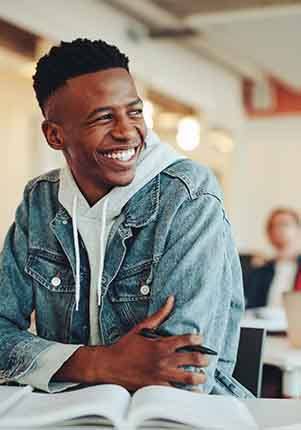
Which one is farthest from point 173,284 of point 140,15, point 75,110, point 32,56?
point 140,15

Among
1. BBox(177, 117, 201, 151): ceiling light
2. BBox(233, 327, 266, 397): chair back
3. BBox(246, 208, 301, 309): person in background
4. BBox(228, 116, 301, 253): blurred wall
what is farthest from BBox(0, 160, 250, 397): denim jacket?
BBox(228, 116, 301, 253): blurred wall

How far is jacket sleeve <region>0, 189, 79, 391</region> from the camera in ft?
4.22

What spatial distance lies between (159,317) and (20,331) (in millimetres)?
276

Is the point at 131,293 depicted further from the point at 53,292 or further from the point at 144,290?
the point at 53,292

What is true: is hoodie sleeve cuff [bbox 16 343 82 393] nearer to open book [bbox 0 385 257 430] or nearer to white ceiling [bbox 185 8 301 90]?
open book [bbox 0 385 257 430]

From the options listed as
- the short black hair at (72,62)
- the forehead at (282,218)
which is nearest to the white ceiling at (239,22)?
the forehead at (282,218)

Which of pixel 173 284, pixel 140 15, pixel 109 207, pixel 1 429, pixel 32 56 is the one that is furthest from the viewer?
pixel 140 15

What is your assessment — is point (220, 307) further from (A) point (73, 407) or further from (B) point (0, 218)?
(B) point (0, 218)

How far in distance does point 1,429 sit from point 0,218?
481 centimetres

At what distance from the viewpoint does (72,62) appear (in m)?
1.36

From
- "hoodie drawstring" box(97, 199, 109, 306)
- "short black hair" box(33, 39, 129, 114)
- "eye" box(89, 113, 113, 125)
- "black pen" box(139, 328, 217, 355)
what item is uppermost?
"short black hair" box(33, 39, 129, 114)

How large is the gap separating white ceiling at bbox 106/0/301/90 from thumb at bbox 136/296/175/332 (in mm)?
3642

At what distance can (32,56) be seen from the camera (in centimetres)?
457

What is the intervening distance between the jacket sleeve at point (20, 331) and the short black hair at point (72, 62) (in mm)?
227
